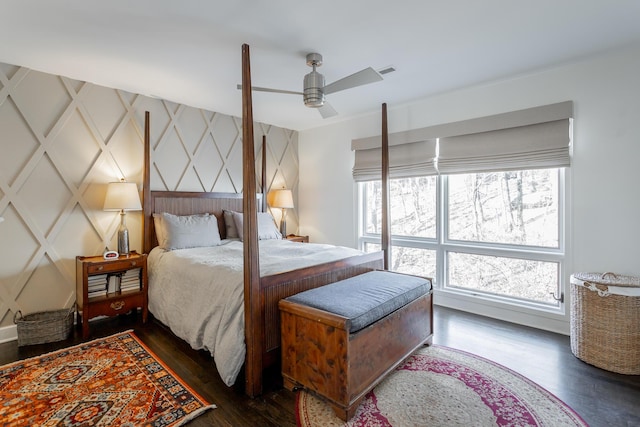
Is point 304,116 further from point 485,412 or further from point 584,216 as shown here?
point 485,412

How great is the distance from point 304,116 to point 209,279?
2.77 meters

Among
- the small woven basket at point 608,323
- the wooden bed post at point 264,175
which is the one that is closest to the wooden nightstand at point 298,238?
the wooden bed post at point 264,175

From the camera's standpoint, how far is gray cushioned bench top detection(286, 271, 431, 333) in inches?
72.3

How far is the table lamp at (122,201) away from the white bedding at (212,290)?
292 mm

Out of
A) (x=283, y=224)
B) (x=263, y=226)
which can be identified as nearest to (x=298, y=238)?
(x=283, y=224)

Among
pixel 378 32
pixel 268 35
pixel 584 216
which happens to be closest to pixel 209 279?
pixel 268 35

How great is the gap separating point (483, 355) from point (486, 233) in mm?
1410

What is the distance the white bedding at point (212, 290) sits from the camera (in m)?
2.07

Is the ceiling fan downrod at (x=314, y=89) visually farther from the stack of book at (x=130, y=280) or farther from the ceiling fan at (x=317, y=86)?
the stack of book at (x=130, y=280)

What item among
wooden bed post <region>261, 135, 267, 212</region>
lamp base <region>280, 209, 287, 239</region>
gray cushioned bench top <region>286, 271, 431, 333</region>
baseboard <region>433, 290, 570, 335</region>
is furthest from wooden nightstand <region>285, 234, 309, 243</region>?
gray cushioned bench top <region>286, 271, 431, 333</region>

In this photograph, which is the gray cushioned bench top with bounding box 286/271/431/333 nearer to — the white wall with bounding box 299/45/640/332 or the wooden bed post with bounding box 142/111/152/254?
the white wall with bounding box 299/45/640/332

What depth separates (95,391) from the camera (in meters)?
1.99

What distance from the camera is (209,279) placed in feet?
7.84

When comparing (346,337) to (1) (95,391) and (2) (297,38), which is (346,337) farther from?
(2) (297,38)
